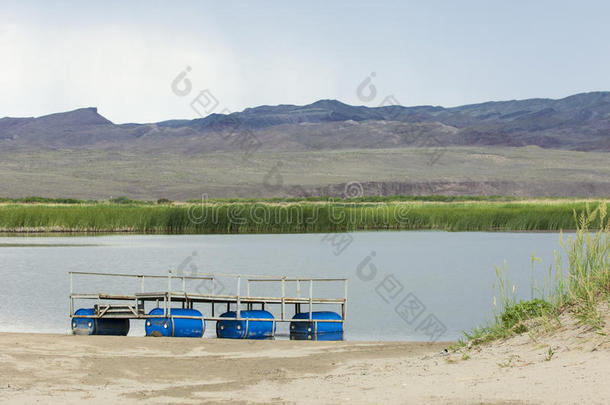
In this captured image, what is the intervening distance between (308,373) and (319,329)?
152 inches

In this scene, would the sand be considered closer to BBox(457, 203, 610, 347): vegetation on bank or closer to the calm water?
BBox(457, 203, 610, 347): vegetation on bank

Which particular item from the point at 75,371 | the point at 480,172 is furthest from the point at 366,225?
the point at 480,172

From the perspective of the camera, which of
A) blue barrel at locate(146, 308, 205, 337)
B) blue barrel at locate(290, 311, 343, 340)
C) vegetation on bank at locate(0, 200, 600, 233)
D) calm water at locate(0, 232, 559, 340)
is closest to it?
blue barrel at locate(146, 308, 205, 337)

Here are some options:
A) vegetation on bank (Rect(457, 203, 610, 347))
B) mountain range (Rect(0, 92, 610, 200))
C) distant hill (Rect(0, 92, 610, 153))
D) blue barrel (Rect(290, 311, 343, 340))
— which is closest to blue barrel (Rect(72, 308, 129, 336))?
blue barrel (Rect(290, 311, 343, 340))

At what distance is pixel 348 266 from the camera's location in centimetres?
2545

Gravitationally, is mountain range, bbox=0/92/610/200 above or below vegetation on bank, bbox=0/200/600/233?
above

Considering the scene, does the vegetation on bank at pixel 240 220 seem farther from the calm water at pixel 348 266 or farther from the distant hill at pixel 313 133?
the distant hill at pixel 313 133

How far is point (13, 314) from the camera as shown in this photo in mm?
16781

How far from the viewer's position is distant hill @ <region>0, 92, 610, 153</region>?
148 meters

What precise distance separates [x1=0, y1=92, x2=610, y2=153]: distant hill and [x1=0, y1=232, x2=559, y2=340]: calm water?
9183 centimetres

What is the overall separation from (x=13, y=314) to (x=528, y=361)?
10.8 metres

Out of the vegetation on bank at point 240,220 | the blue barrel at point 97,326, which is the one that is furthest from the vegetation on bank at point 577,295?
the vegetation on bank at point 240,220

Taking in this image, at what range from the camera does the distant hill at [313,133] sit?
484 feet

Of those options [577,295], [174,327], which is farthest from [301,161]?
[577,295]
